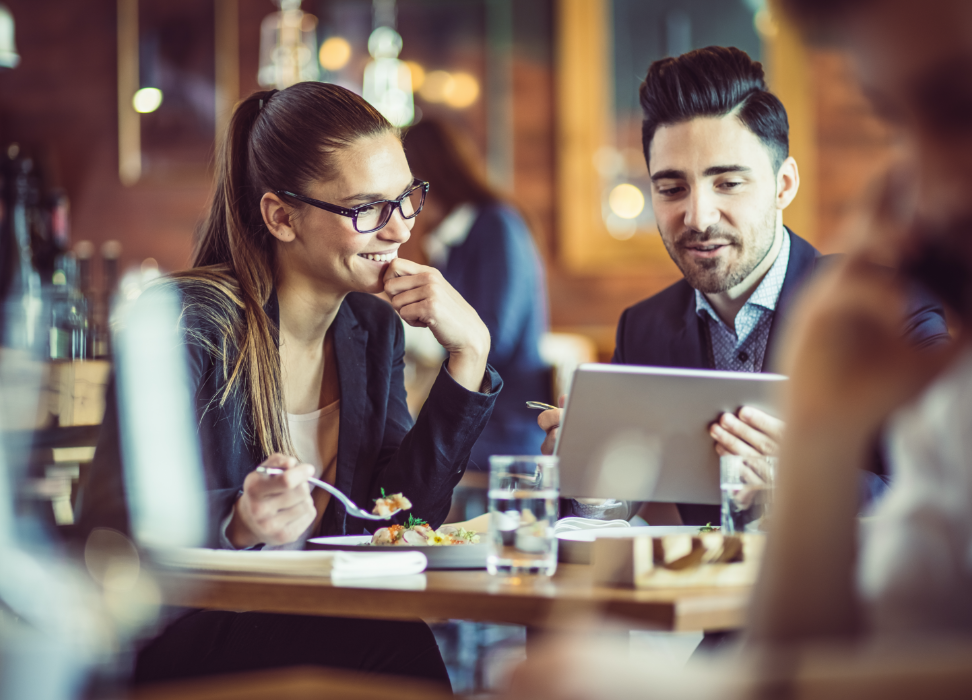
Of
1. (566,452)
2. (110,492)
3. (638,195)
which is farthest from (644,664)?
(638,195)

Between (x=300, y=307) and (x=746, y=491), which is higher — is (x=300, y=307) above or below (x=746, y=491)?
above

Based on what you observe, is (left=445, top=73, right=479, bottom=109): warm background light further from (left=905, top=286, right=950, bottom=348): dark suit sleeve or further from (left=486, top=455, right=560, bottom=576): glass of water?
(left=486, top=455, right=560, bottom=576): glass of water

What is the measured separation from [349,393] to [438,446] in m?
0.21

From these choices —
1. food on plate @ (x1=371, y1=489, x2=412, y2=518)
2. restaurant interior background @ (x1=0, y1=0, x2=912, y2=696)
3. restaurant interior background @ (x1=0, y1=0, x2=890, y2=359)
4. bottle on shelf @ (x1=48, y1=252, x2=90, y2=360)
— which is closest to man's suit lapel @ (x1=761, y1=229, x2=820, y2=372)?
food on plate @ (x1=371, y1=489, x2=412, y2=518)

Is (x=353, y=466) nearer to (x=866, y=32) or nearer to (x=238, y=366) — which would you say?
(x=238, y=366)

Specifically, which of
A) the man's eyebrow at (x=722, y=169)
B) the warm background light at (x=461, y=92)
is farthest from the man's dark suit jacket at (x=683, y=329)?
the warm background light at (x=461, y=92)

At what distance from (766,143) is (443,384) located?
0.78 metres

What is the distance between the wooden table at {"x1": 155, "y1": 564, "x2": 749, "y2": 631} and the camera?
969 mm

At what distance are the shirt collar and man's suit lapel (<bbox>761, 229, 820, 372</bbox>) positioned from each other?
14 millimetres

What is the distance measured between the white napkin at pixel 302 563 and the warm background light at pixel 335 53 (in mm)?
4429

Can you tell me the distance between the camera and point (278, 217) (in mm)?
1781

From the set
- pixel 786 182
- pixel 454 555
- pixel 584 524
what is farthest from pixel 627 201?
pixel 454 555

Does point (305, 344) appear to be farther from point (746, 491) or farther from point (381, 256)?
point (746, 491)

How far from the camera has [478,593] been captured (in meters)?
1.02
